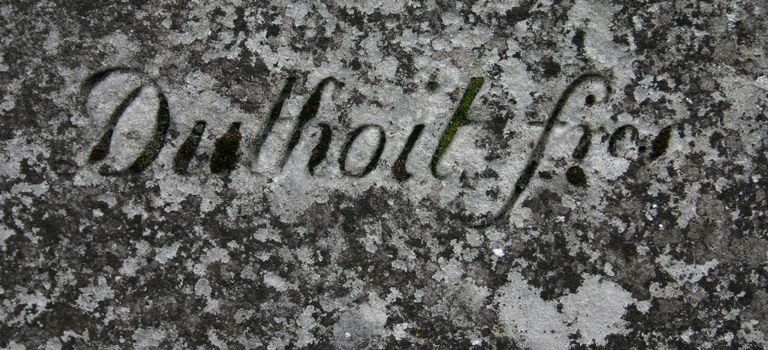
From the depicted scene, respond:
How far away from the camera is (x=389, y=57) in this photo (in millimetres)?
1707

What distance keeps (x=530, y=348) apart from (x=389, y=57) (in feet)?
2.41

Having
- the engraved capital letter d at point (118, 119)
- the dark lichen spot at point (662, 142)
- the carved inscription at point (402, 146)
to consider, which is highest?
the dark lichen spot at point (662, 142)

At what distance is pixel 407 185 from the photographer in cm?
171

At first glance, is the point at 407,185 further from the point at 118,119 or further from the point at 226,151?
the point at 118,119

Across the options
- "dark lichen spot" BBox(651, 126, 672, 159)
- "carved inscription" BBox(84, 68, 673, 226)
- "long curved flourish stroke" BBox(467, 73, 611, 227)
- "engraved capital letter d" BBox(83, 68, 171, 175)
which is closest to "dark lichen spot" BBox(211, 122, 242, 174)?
"carved inscription" BBox(84, 68, 673, 226)

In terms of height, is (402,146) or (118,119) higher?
(402,146)

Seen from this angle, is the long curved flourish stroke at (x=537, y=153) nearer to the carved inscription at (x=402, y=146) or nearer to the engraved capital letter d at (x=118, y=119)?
the carved inscription at (x=402, y=146)

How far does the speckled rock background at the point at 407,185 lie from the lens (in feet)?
5.54

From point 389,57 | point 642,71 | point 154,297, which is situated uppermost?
point 642,71

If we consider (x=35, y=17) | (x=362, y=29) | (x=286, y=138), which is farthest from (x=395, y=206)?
(x=35, y=17)

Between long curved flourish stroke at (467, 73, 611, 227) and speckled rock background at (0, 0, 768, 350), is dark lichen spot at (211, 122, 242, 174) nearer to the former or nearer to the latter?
speckled rock background at (0, 0, 768, 350)

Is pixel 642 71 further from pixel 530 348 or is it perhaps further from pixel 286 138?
pixel 286 138

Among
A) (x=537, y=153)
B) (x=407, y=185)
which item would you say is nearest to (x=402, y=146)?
(x=407, y=185)

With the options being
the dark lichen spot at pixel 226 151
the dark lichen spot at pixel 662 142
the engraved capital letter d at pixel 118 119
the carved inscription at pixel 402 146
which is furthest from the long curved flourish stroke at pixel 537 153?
the engraved capital letter d at pixel 118 119
